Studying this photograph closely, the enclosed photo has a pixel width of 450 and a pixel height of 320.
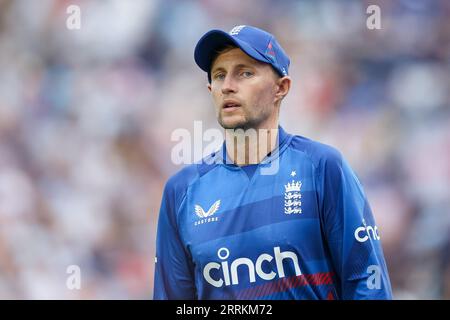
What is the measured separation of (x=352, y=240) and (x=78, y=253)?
259 cm

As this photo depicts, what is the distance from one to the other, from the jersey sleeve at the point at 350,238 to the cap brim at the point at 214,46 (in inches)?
21.9

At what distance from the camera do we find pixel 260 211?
3006mm

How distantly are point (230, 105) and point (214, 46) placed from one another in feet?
0.90

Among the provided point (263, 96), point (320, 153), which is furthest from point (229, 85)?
point (320, 153)

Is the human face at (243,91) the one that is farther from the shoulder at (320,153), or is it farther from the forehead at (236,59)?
the shoulder at (320,153)

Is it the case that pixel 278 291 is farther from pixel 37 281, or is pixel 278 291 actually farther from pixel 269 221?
pixel 37 281

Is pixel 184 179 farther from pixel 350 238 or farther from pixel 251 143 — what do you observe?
pixel 350 238

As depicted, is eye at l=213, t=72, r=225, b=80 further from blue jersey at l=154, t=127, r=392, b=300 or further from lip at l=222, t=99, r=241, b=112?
blue jersey at l=154, t=127, r=392, b=300

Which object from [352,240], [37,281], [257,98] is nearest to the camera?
[352,240]

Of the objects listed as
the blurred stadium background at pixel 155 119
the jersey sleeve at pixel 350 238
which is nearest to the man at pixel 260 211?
the jersey sleeve at pixel 350 238

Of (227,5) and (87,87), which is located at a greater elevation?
(227,5)

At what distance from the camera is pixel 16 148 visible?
521 centimetres

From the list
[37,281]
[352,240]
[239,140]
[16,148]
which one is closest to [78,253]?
[37,281]

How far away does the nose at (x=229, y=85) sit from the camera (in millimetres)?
3027
